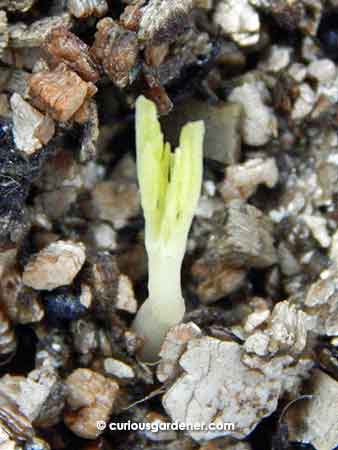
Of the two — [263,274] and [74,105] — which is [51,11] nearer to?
[74,105]

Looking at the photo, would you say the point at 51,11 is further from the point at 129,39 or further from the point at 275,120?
the point at 275,120

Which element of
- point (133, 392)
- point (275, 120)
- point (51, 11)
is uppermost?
point (51, 11)

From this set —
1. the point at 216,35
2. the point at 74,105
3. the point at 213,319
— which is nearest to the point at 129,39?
the point at 74,105

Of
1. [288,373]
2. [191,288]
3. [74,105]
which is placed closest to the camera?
[74,105]

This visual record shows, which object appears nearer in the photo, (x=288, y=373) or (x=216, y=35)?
(x=288, y=373)

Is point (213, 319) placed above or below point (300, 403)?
above

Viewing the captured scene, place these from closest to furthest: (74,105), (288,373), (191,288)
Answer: (74,105) < (288,373) < (191,288)
